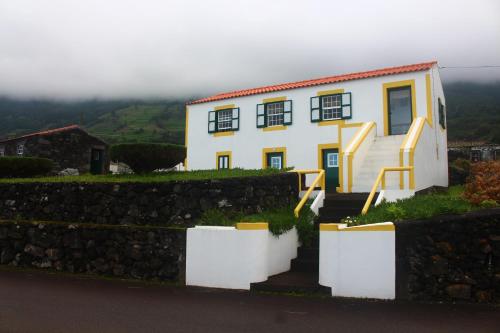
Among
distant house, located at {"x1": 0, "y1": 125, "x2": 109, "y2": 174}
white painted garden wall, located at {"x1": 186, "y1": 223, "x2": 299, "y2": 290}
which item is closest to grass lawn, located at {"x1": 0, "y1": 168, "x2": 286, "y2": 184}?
white painted garden wall, located at {"x1": 186, "y1": 223, "x2": 299, "y2": 290}

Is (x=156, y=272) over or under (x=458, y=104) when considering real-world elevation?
under

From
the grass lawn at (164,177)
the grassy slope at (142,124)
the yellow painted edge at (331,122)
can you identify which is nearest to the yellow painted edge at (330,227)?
the grass lawn at (164,177)

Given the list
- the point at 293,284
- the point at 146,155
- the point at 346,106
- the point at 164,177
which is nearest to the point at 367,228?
the point at 293,284

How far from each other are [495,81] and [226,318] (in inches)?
4794

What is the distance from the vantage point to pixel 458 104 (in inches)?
3125

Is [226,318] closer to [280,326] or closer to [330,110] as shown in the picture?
[280,326]

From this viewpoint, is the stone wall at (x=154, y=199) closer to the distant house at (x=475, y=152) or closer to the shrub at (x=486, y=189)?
the shrub at (x=486, y=189)

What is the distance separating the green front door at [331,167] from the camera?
16812mm

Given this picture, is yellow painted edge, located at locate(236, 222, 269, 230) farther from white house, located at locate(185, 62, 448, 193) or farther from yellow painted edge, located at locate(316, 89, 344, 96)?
yellow painted edge, located at locate(316, 89, 344, 96)

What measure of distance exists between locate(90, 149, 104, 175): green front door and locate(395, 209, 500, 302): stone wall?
82.3 feet

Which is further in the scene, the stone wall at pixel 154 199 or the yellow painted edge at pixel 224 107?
the yellow painted edge at pixel 224 107

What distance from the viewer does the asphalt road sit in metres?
5.61

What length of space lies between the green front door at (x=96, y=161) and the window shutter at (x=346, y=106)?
18493mm

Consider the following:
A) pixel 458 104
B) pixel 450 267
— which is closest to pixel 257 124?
pixel 450 267
